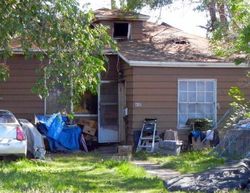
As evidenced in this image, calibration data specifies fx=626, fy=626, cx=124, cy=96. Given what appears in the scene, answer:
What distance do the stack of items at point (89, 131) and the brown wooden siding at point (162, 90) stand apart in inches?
54.5

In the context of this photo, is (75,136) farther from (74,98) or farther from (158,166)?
(74,98)

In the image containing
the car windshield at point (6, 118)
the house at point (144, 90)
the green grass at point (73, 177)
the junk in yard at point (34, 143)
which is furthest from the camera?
the house at point (144, 90)

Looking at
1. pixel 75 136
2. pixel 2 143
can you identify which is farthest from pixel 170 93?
pixel 2 143

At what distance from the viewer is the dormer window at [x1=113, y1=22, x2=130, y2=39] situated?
22.1 meters

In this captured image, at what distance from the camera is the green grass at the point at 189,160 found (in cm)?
1447

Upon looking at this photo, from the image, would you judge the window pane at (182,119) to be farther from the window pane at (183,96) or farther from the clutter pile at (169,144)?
the clutter pile at (169,144)

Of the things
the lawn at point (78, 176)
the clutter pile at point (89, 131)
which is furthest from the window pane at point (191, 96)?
the clutter pile at point (89, 131)

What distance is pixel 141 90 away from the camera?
19359mm

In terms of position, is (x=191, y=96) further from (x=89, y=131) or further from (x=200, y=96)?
(x=89, y=131)

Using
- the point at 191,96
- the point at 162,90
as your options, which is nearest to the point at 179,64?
the point at 162,90

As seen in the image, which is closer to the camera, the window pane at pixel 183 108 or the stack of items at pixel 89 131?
the window pane at pixel 183 108

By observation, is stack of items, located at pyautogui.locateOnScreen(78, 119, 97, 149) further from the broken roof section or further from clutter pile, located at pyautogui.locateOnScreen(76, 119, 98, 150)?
the broken roof section

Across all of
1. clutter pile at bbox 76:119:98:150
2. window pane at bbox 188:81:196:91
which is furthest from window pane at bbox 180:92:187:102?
clutter pile at bbox 76:119:98:150

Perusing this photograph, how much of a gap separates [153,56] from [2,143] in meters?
6.52
